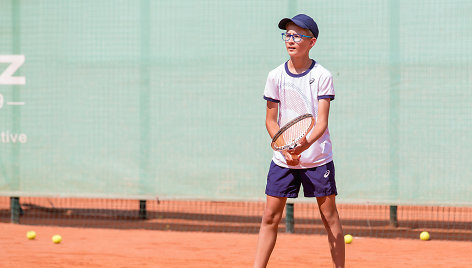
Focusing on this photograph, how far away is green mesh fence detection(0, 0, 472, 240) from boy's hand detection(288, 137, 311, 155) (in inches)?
114

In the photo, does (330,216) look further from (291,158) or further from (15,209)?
(15,209)

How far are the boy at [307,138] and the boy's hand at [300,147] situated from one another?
77 millimetres

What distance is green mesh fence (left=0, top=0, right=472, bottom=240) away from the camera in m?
6.89

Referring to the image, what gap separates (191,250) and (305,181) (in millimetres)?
2271

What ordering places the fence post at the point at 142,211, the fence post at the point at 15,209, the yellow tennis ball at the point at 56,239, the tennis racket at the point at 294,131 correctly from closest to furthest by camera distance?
the tennis racket at the point at 294,131, the yellow tennis ball at the point at 56,239, the fence post at the point at 15,209, the fence post at the point at 142,211

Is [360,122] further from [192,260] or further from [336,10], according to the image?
[192,260]

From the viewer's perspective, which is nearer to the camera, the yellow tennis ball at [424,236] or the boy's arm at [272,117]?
the boy's arm at [272,117]

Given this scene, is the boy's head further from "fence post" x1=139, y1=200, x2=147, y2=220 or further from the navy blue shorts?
"fence post" x1=139, y1=200, x2=147, y2=220

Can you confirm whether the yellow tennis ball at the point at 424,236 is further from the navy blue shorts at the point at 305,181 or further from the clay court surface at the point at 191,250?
the navy blue shorts at the point at 305,181

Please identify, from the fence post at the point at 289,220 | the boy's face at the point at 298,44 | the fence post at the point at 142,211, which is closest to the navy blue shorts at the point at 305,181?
the boy's face at the point at 298,44

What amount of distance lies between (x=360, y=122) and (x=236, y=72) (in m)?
1.30

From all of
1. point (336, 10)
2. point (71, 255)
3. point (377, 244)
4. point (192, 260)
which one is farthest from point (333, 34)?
point (71, 255)

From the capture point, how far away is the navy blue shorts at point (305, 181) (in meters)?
4.32

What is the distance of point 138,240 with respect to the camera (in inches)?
271
